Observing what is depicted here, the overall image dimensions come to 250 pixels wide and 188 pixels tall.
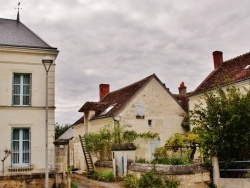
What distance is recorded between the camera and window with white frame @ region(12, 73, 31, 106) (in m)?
15.2

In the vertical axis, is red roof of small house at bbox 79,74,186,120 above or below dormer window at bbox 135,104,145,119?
above

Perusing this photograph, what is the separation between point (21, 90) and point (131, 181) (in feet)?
21.8

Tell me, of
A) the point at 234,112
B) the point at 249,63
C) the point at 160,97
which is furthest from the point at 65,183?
the point at 249,63

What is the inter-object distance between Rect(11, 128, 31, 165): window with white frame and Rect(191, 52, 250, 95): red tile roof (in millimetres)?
11689

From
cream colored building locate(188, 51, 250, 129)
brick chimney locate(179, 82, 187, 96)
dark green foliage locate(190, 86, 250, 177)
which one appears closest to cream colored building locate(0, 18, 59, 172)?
dark green foliage locate(190, 86, 250, 177)

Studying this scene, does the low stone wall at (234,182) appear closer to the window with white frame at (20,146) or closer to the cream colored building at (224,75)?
the cream colored building at (224,75)

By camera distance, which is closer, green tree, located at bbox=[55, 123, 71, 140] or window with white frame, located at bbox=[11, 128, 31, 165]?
window with white frame, located at bbox=[11, 128, 31, 165]

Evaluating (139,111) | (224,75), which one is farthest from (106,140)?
(224,75)

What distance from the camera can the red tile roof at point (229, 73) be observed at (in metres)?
21.5

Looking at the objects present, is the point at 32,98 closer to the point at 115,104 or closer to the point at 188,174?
the point at 188,174

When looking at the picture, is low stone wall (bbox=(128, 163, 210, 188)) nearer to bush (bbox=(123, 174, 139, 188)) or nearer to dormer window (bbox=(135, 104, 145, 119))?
bush (bbox=(123, 174, 139, 188))

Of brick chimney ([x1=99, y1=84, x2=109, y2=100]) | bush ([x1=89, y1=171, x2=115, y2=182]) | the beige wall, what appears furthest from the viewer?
brick chimney ([x1=99, y1=84, x2=109, y2=100])

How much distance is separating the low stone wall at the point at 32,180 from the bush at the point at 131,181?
303 cm

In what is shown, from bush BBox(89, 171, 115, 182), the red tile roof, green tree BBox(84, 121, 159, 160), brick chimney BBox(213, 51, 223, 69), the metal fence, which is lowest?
bush BBox(89, 171, 115, 182)
